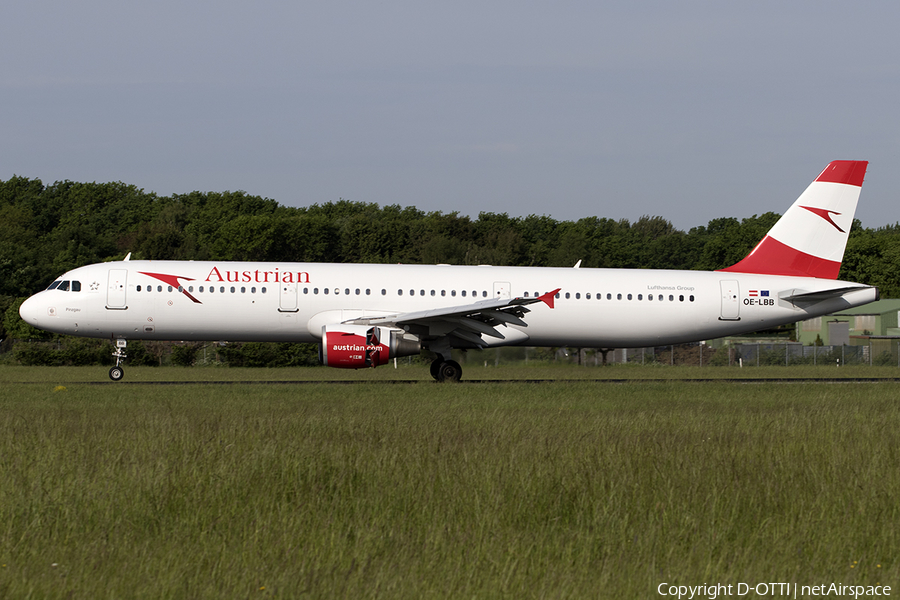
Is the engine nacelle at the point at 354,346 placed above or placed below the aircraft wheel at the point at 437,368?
above

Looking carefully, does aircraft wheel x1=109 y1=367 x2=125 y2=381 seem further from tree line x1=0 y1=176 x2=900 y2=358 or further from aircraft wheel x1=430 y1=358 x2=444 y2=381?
tree line x1=0 y1=176 x2=900 y2=358

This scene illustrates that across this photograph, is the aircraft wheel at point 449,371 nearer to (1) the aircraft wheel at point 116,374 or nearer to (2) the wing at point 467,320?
(2) the wing at point 467,320

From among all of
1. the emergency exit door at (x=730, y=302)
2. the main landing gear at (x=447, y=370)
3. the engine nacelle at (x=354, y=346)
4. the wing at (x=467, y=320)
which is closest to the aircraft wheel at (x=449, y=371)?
the main landing gear at (x=447, y=370)

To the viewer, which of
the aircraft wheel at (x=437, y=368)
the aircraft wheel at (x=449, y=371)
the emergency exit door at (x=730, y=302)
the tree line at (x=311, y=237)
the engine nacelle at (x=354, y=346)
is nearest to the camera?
the engine nacelle at (x=354, y=346)

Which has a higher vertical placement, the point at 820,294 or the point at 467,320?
the point at 820,294

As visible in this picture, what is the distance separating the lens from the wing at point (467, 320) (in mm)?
24578

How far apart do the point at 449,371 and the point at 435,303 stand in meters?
2.01

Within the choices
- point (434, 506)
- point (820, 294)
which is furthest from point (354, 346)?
point (434, 506)

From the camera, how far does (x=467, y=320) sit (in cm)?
2550

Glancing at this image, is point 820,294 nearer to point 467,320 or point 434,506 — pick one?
point 467,320

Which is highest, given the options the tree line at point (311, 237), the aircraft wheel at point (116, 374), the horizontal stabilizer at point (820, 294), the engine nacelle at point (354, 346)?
the tree line at point (311, 237)

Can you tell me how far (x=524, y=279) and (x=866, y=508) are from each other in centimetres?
1920

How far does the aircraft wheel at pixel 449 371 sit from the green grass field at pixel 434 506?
12.1m

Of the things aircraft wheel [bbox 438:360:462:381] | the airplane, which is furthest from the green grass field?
aircraft wheel [bbox 438:360:462:381]
